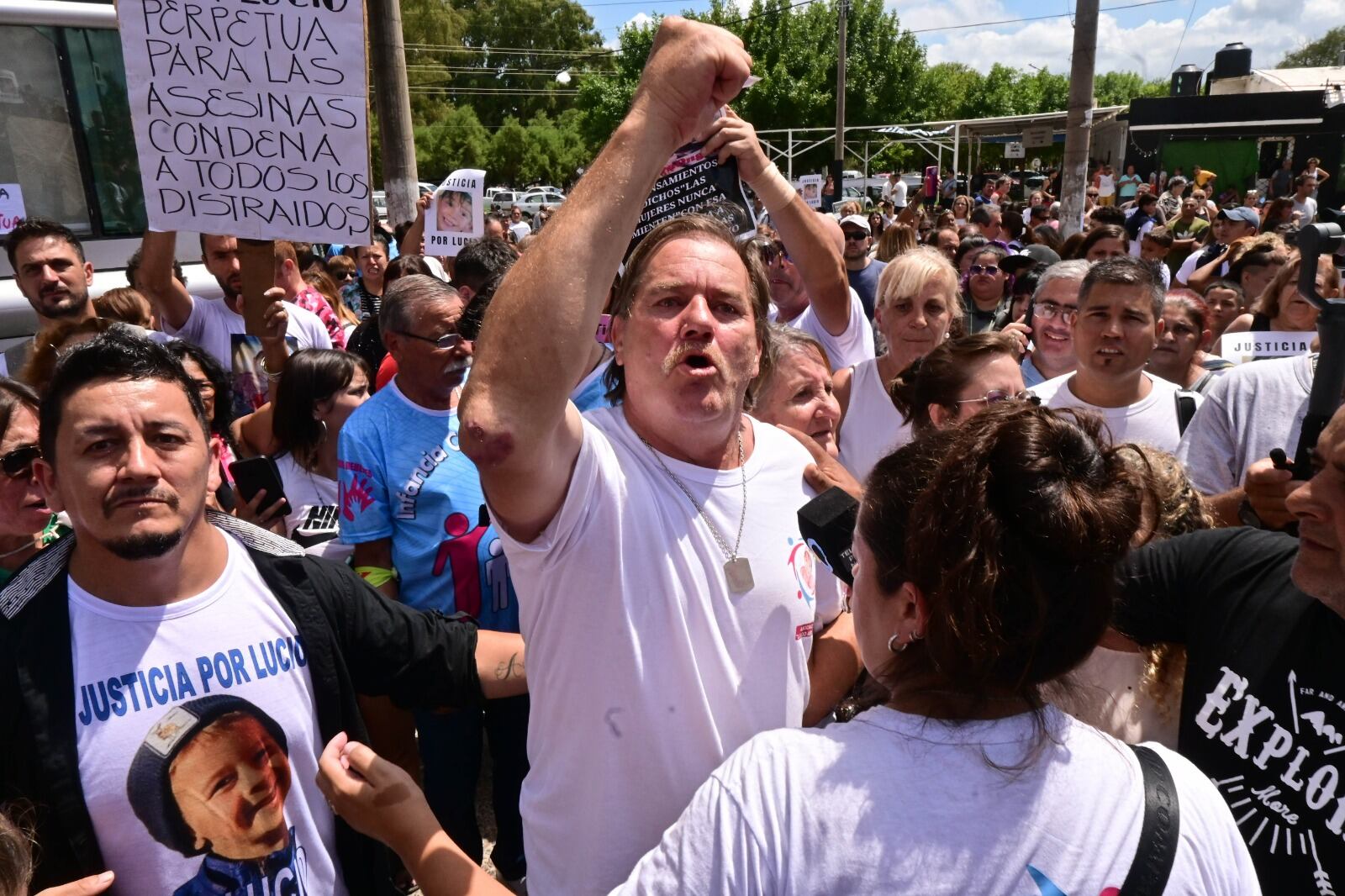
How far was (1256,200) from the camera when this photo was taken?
18594 mm

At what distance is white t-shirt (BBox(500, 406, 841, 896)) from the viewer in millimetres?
1511

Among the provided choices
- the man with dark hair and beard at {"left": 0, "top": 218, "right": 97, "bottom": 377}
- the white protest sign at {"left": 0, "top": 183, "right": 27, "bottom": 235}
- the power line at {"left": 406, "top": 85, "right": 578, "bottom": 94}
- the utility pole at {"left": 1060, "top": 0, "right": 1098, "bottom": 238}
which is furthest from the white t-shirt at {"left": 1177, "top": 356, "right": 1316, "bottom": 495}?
the power line at {"left": 406, "top": 85, "right": 578, "bottom": 94}

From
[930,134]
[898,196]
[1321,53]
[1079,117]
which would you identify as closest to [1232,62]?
[930,134]

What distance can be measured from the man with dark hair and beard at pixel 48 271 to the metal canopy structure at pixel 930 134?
23466mm

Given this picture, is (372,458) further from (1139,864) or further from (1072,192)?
(1072,192)

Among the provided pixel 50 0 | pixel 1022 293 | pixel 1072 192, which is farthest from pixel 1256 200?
pixel 50 0

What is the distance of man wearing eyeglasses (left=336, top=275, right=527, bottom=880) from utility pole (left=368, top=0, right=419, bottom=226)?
6.21 m

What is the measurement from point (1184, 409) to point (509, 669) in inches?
109

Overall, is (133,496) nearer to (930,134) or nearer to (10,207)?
(10,207)

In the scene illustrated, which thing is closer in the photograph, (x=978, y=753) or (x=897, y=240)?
(x=978, y=753)

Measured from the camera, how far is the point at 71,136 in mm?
7148

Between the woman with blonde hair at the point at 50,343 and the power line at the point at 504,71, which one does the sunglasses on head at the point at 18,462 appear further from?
the power line at the point at 504,71

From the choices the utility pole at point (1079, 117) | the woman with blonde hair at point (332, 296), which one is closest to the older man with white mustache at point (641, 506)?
the woman with blonde hair at point (332, 296)

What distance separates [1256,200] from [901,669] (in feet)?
70.1
